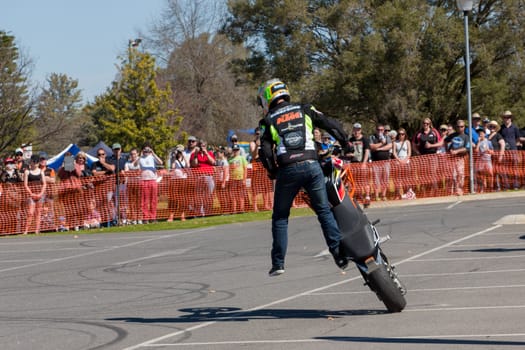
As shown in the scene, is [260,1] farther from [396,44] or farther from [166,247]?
[166,247]

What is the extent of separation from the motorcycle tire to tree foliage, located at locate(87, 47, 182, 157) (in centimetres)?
4994

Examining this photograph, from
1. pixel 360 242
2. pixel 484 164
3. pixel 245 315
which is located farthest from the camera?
pixel 484 164

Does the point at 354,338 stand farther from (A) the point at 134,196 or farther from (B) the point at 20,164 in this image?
(B) the point at 20,164

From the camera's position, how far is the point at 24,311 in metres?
10.3

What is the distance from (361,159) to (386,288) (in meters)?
15.9

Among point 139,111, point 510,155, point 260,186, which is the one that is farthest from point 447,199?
point 139,111

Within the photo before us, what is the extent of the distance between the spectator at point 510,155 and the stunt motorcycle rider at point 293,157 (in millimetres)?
17361

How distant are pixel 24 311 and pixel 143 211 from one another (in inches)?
527

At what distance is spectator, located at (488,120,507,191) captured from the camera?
25336 mm

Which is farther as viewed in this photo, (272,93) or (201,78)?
(201,78)

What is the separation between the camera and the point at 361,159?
24.3 metres

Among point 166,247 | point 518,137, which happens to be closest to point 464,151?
point 518,137

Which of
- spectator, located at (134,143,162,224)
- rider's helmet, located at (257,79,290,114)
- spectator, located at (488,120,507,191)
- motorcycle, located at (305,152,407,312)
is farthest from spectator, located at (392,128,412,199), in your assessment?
rider's helmet, located at (257,79,290,114)

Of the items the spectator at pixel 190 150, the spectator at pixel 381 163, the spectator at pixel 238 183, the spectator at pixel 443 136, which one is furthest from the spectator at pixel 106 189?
the spectator at pixel 443 136
